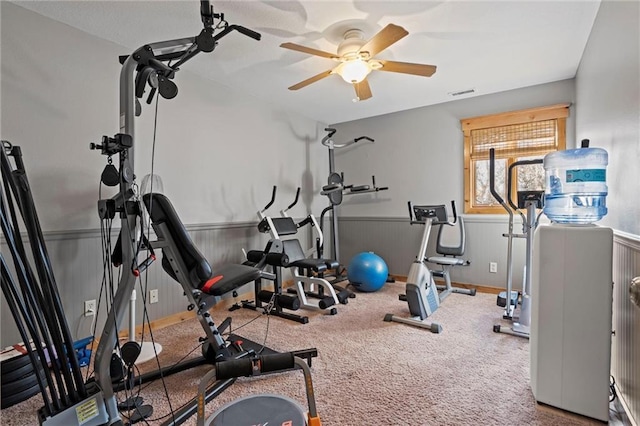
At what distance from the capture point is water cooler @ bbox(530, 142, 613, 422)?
1.53 meters

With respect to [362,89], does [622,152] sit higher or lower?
lower

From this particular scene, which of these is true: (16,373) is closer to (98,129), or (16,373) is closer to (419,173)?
(98,129)

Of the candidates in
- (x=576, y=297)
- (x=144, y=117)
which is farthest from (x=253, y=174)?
(x=576, y=297)

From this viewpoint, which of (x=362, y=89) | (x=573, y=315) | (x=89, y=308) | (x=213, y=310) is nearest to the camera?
(x=573, y=315)

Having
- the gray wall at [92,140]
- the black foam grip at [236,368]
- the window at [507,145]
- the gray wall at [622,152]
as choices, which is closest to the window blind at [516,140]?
the window at [507,145]

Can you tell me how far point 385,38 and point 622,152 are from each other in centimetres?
156

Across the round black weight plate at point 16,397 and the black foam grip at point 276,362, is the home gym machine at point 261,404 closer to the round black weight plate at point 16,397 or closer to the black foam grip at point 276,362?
the black foam grip at point 276,362

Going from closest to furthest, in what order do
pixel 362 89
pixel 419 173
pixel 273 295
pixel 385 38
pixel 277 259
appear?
pixel 385 38
pixel 273 295
pixel 362 89
pixel 277 259
pixel 419 173

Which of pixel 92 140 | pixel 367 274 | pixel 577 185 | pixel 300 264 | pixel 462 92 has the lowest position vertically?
pixel 367 274

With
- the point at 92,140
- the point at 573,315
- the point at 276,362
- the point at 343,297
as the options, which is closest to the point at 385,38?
the point at 573,315

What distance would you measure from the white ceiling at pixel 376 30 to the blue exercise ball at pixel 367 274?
215cm

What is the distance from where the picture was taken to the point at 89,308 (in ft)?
7.98

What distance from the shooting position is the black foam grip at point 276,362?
43.9 inches

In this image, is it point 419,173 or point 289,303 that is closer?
point 289,303
